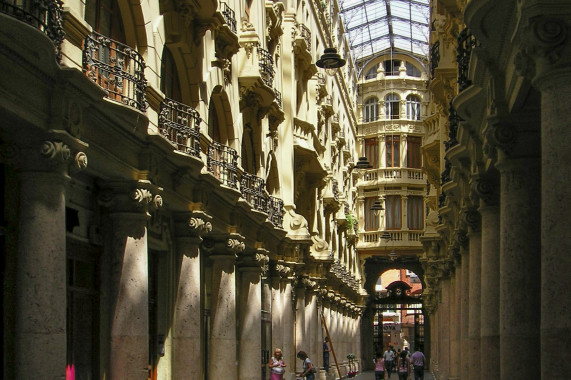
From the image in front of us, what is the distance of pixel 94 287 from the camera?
18078 millimetres

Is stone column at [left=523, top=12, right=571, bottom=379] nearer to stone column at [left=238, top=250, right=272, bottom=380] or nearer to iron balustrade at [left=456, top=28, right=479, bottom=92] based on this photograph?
iron balustrade at [left=456, top=28, right=479, bottom=92]

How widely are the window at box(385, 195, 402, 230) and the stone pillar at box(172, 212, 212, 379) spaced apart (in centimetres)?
4902

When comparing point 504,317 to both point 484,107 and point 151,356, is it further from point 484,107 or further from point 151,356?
point 151,356

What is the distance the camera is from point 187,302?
21.9m

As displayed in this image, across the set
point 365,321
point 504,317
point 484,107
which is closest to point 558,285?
point 504,317

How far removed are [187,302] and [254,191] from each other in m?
7.18

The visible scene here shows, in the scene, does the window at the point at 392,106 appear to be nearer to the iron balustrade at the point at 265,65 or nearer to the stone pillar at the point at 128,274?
the iron balustrade at the point at 265,65

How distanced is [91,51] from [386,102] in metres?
59.6

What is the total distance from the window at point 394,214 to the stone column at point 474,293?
4637 cm

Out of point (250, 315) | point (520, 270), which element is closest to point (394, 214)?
point (250, 315)

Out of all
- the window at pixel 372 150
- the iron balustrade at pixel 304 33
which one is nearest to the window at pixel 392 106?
the window at pixel 372 150

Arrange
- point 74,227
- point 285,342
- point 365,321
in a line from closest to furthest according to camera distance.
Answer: point 74,227, point 285,342, point 365,321

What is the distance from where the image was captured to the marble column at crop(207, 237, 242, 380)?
2497 centimetres

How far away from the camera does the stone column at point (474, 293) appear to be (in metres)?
22.7
